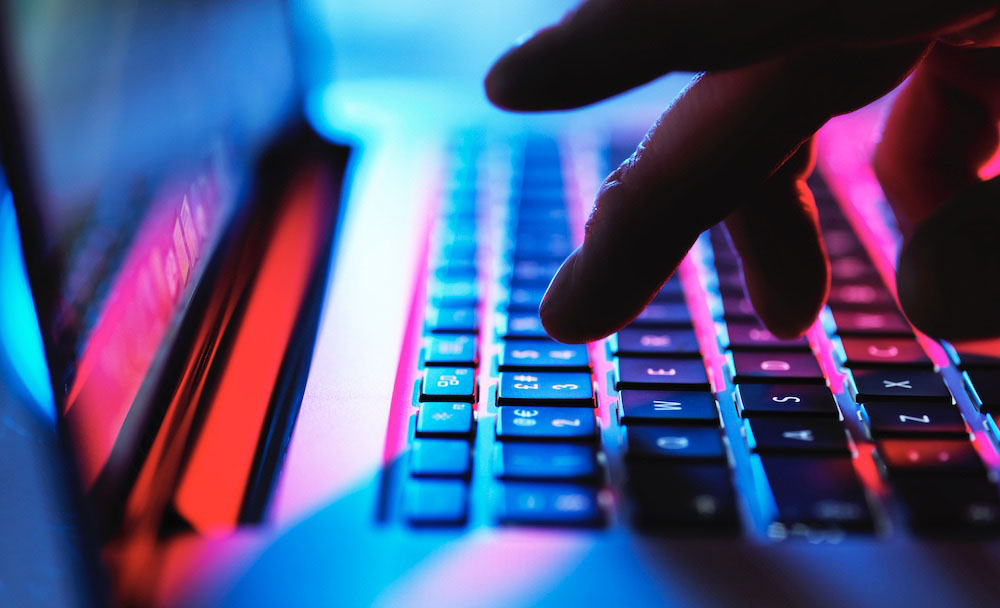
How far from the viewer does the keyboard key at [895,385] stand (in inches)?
14.3

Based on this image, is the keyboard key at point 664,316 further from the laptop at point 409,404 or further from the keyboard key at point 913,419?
the keyboard key at point 913,419

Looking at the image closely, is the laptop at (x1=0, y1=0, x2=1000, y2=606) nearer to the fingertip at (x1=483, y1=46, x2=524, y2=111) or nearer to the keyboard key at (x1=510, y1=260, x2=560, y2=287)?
the keyboard key at (x1=510, y1=260, x2=560, y2=287)

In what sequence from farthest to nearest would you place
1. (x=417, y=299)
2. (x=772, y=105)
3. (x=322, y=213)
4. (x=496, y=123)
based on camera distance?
(x=496, y=123), (x=322, y=213), (x=417, y=299), (x=772, y=105)

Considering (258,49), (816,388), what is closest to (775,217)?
(816,388)

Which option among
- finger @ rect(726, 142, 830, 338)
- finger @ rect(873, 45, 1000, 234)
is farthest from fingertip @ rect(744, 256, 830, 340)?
finger @ rect(873, 45, 1000, 234)

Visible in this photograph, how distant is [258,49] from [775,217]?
425 millimetres

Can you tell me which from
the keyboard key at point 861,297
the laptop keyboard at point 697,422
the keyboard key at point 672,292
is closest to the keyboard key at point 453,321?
the laptop keyboard at point 697,422

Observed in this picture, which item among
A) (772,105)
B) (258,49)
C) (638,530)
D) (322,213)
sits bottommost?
(638,530)

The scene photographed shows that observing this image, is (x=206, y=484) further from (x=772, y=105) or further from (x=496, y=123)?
(x=496, y=123)

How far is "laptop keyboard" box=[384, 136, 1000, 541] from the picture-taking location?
1.01 feet

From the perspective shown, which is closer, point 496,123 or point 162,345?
point 162,345

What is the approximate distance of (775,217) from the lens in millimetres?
382

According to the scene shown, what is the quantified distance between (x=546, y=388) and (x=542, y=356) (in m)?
0.03

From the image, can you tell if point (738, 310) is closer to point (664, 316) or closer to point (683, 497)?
point (664, 316)
